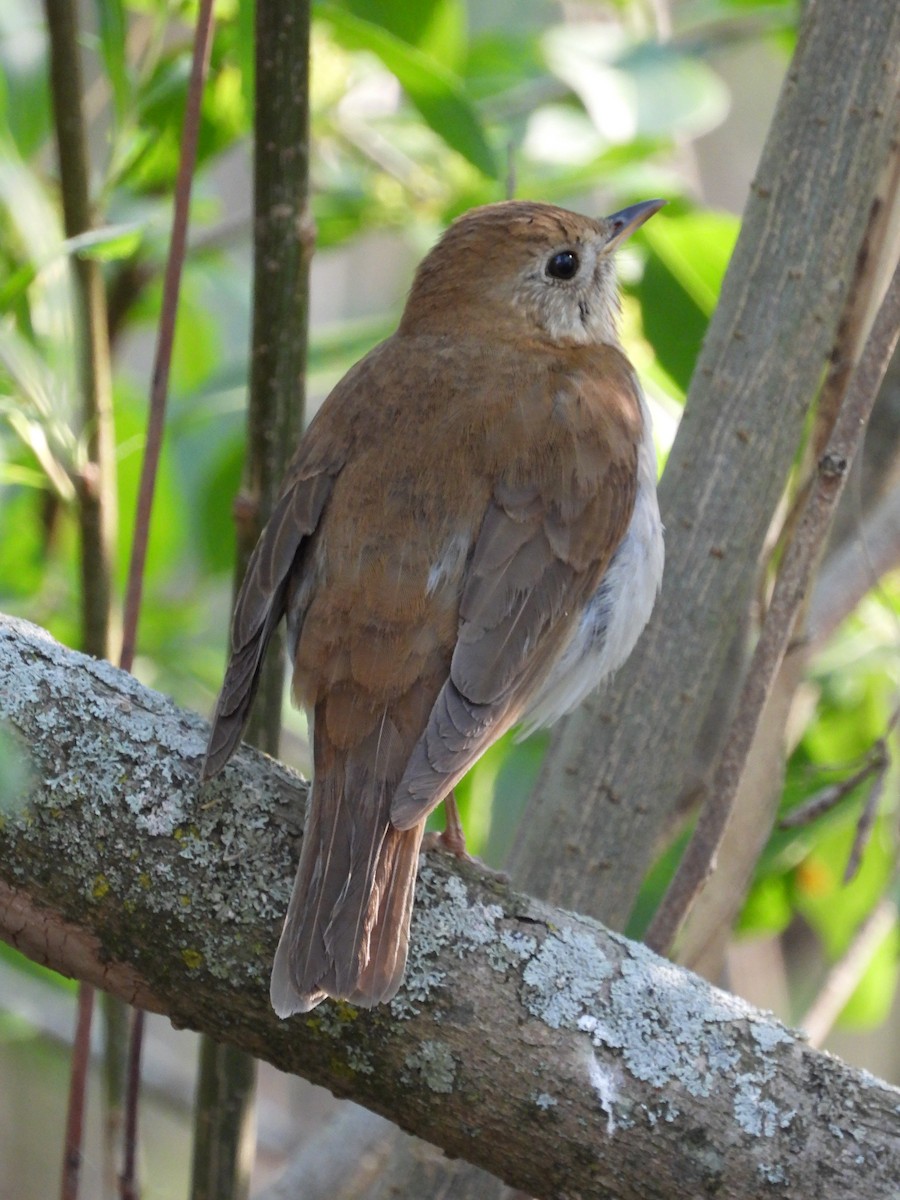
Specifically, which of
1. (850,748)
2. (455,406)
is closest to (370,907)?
(455,406)

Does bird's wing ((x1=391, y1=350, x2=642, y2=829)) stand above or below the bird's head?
below

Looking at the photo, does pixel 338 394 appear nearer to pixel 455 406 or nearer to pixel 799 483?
pixel 455 406

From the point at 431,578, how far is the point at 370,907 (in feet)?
2.22

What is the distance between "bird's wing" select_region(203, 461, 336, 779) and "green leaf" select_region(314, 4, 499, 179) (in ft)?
2.89

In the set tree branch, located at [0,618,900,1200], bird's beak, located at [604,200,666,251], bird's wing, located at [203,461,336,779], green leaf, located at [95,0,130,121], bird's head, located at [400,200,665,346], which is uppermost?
green leaf, located at [95,0,130,121]

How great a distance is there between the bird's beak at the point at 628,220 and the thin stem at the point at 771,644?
39.3 inches

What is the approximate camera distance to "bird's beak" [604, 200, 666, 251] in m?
3.28

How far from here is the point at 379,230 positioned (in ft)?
13.5

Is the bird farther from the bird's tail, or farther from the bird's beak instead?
the bird's beak

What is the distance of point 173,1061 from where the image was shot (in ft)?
18.8

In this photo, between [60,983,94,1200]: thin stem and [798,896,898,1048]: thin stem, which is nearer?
[60,983,94,1200]: thin stem

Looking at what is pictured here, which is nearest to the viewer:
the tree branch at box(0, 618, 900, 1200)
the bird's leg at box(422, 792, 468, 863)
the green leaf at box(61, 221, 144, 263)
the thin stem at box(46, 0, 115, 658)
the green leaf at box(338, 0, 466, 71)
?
the tree branch at box(0, 618, 900, 1200)

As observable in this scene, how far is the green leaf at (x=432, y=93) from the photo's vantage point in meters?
3.06

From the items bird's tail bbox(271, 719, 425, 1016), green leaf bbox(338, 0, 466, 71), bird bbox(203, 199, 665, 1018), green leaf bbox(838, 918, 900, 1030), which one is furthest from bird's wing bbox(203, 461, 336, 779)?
green leaf bbox(838, 918, 900, 1030)
